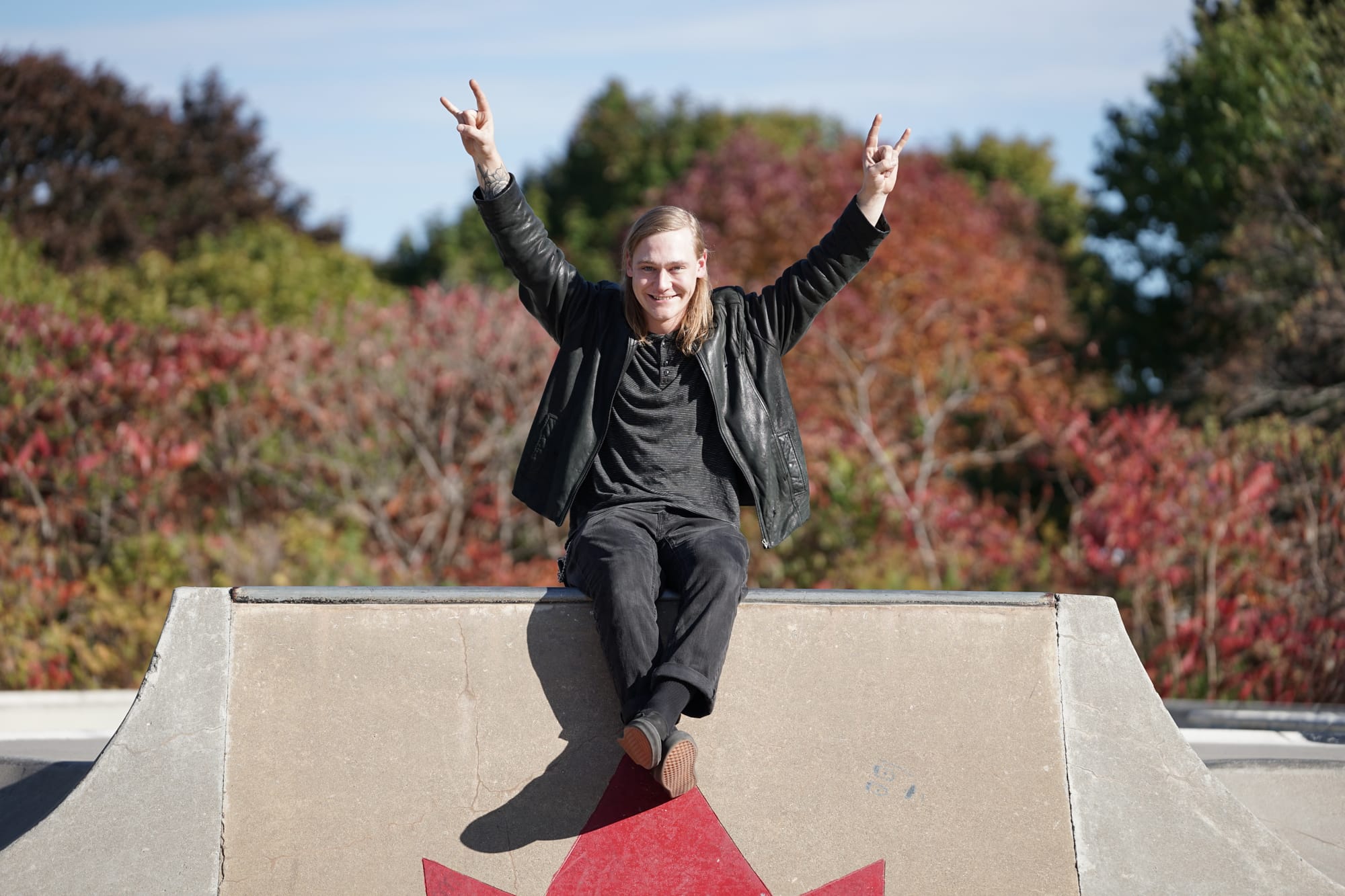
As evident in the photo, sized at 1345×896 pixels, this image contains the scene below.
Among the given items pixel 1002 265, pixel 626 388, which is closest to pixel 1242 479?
pixel 626 388

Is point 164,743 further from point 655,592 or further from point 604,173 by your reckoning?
point 604,173

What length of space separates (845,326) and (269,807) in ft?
33.8

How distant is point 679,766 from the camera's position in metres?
2.77

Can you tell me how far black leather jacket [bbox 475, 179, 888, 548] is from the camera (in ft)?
11.5

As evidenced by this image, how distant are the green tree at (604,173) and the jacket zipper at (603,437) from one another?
21517mm

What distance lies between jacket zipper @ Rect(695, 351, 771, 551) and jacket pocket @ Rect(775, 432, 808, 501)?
13cm

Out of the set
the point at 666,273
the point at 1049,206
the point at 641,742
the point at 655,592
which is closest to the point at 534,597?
the point at 655,592

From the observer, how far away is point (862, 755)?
312cm

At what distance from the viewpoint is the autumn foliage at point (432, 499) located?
661cm

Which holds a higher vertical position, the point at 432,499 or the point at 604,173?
the point at 604,173

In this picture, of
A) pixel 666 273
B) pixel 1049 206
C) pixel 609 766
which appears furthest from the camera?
pixel 1049 206

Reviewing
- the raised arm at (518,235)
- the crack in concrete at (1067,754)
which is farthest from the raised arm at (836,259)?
the crack in concrete at (1067,754)

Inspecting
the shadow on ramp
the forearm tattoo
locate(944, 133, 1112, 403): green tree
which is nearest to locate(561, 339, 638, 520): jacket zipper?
the forearm tattoo

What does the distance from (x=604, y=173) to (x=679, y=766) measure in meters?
26.4
